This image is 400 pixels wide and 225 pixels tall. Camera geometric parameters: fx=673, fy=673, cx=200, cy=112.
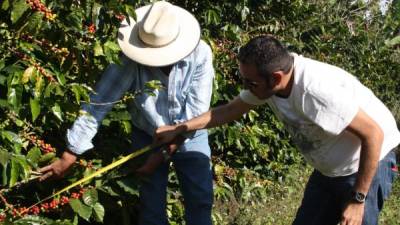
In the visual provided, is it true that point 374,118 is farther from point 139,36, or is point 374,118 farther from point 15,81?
point 15,81

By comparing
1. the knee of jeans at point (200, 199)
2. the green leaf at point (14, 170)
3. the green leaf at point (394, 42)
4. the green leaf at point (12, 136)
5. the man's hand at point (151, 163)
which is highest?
the green leaf at point (12, 136)

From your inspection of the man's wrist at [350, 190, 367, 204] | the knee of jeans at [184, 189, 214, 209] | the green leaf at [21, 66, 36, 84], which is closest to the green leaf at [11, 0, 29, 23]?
the green leaf at [21, 66, 36, 84]

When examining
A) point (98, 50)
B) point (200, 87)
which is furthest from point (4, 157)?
point (200, 87)

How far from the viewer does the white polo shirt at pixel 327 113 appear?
110 inches

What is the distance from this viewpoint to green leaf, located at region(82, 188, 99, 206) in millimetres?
3293

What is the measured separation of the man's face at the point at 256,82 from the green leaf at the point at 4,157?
3.40 feet

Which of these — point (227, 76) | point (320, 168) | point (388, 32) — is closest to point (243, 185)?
point (227, 76)

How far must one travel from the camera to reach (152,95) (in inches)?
131

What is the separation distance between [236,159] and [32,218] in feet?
10.4

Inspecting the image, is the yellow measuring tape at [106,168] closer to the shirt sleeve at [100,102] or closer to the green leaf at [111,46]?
the shirt sleeve at [100,102]

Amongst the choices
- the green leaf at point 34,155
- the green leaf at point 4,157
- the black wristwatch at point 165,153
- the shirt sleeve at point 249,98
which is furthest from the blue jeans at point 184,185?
the green leaf at point 4,157

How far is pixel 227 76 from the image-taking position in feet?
18.2

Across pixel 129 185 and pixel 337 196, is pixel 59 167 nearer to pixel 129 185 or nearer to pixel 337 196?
pixel 129 185

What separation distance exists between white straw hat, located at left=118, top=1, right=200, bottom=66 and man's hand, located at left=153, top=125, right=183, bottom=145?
34 centimetres
